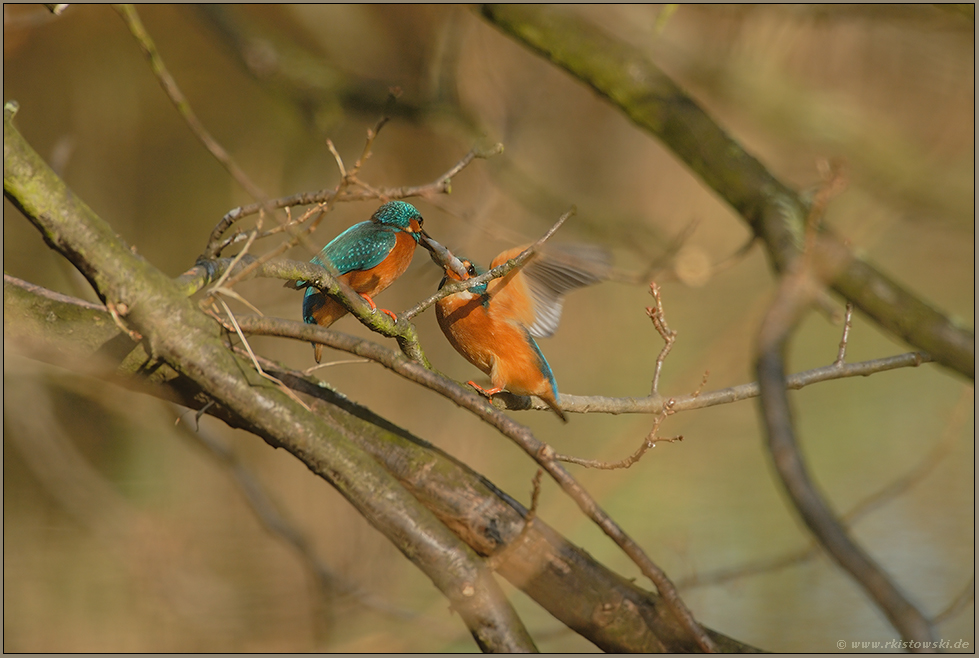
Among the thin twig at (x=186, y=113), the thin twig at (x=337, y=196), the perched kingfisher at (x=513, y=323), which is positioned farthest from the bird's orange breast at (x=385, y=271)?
the thin twig at (x=186, y=113)

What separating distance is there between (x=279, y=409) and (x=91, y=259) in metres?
0.39

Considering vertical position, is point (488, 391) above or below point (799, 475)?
above

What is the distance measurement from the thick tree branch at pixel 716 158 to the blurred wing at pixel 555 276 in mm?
439

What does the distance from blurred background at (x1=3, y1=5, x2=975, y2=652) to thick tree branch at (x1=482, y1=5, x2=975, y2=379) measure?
0.68 ft

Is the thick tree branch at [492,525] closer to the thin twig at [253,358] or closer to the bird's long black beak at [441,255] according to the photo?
the thin twig at [253,358]

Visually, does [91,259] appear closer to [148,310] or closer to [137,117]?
[148,310]

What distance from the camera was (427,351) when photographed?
406cm

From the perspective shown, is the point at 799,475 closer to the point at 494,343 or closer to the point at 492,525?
the point at 492,525

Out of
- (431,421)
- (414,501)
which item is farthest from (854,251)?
(431,421)

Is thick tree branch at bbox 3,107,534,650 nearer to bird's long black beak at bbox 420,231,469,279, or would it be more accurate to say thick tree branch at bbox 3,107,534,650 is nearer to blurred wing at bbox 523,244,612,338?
bird's long black beak at bbox 420,231,469,279

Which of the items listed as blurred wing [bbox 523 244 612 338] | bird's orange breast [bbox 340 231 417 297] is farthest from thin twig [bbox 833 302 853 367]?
bird's orange breast [bbox 340 231 417 297]

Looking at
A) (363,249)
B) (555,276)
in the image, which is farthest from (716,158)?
(363,249)

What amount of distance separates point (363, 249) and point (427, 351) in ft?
7.18

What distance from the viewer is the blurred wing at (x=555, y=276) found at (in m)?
1.82
